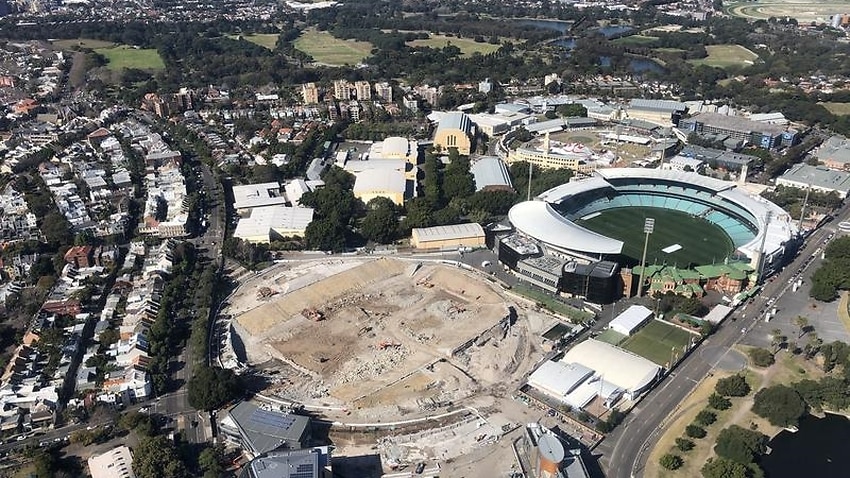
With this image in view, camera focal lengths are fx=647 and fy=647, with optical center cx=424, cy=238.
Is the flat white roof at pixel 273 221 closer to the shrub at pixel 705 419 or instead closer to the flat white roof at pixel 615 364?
the flat white roof at pixel 615 364

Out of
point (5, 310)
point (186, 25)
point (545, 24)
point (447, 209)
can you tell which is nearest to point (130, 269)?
point (5, 310)

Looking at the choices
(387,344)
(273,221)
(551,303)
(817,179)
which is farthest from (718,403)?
(817,179)

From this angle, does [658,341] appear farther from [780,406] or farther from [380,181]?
[380,181]

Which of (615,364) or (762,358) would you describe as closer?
(615,364)

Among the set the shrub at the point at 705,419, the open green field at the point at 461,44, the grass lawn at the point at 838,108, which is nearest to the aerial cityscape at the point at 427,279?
the shrub at the point at 705,419

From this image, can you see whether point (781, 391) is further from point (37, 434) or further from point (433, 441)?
point (37, 434)

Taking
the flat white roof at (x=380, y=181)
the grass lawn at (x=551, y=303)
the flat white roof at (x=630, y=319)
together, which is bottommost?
the grass lawn at (x=551, y=303)

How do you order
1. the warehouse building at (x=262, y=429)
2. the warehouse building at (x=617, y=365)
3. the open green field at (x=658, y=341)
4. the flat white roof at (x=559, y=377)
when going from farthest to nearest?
1. the open green field at (x=658, y=341)
2. the warehouse building at (x=617, y=365)
3. the flat white roof at (x=559, y=377)
4. the warehouse building at (x=262, y=429)
